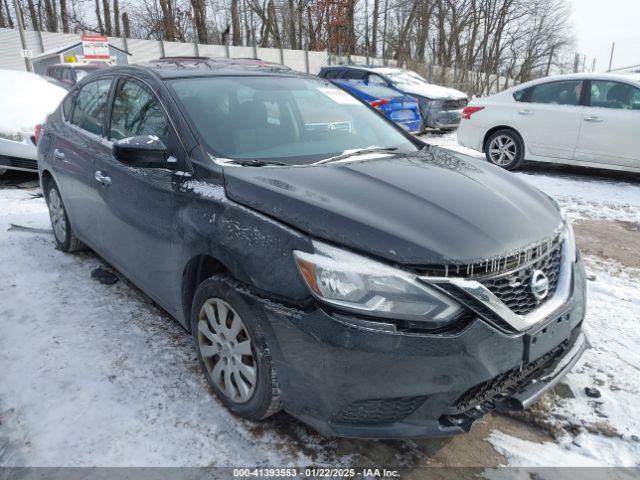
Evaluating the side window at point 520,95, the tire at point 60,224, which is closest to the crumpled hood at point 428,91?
the side window at point 520,95

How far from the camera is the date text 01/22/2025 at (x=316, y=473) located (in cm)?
212

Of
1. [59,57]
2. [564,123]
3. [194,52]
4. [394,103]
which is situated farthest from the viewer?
[194,52]

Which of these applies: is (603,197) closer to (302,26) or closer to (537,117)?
(537,117)

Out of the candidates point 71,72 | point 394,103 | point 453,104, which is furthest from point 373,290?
point 71,72

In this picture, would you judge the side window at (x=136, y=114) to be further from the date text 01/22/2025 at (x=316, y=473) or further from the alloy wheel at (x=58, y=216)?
the date text 01/22/2025 at (x=316, y=473)

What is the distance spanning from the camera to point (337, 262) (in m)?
1.88

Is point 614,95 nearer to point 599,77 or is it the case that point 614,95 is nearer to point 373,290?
Result: point 599,77

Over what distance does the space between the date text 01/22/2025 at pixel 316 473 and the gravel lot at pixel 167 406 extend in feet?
0.12

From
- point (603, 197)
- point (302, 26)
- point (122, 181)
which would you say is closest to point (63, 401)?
point (122, 181)

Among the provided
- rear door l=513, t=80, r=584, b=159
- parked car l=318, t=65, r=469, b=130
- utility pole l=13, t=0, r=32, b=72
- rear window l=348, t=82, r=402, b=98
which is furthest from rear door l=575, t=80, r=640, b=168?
utility pole l=13, t=0, r=32, b=72

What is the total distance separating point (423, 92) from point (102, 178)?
998 cm

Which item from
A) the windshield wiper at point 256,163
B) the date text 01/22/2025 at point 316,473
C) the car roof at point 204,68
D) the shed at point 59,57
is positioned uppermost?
the shed at point 59,57

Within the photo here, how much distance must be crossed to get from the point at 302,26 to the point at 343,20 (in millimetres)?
4482

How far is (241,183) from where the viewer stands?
2289mm
